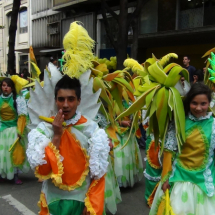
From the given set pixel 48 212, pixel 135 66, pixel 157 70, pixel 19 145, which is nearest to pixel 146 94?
pixel 157 70

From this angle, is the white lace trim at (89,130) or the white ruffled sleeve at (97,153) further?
the white lace trim at (89,130)

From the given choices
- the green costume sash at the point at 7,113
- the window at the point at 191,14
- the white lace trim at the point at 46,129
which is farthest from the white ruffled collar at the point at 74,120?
the window at the point at 191,14

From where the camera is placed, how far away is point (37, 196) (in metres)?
4.62

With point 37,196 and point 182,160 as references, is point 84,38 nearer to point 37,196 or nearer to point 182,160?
point 182,160

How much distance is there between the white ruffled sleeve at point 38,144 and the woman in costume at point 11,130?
289 cm

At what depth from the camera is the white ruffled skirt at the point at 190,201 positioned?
8.41 ft

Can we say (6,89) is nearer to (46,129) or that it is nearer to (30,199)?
(30,199)

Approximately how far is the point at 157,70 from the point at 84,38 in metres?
0.70

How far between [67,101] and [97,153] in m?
0.44

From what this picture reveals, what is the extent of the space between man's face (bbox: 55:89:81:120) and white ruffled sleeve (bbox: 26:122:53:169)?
0.60 ft

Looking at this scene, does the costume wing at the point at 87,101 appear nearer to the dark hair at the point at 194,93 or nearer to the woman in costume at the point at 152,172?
the dark hair at the point at 194,93

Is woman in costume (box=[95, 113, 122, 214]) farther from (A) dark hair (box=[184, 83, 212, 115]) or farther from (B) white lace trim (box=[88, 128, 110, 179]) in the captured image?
(B) white lace trim (box=[88, 128, 110, 179])

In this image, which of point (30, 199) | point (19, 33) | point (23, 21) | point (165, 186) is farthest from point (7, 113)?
point (19, 33)

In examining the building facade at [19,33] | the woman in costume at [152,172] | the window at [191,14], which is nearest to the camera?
the woman in costume at [152,172]
